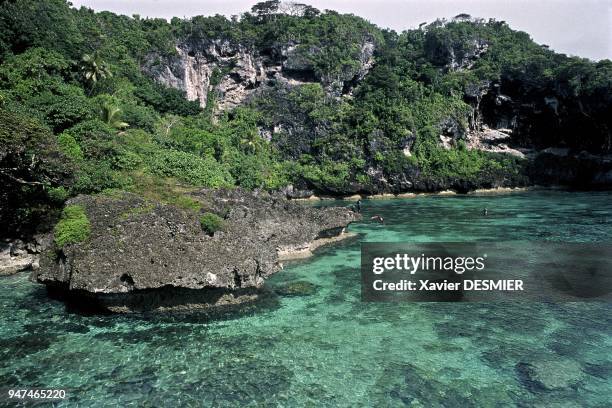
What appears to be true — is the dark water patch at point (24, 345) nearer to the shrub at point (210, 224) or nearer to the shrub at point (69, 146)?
the shrub at point (210, 224)

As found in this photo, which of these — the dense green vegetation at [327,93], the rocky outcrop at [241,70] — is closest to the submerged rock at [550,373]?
the dense green vegetation at [327,93]

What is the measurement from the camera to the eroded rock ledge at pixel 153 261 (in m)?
16.1

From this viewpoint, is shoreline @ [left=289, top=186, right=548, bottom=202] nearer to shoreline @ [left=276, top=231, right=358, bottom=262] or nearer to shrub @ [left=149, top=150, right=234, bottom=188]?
shoreline @ [left=276, top=231, right=358, bottom=262]

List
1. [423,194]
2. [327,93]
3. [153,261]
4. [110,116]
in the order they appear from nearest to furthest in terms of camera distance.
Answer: [153,261], [110,116], [423,194], [327,93]

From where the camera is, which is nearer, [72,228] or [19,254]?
[72,228]

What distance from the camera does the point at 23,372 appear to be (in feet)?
41.3

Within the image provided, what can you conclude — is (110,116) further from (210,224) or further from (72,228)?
(210,224)

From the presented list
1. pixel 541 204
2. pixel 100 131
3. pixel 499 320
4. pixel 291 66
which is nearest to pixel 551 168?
pixel 541 204

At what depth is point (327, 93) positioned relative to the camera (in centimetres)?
8000

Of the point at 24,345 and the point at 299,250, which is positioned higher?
the point at 299,250

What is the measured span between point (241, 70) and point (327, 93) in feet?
55.6

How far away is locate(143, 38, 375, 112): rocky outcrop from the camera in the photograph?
251ft

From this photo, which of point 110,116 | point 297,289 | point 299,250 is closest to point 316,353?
point 297,289

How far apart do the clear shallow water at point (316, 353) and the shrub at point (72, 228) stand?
2900mm
